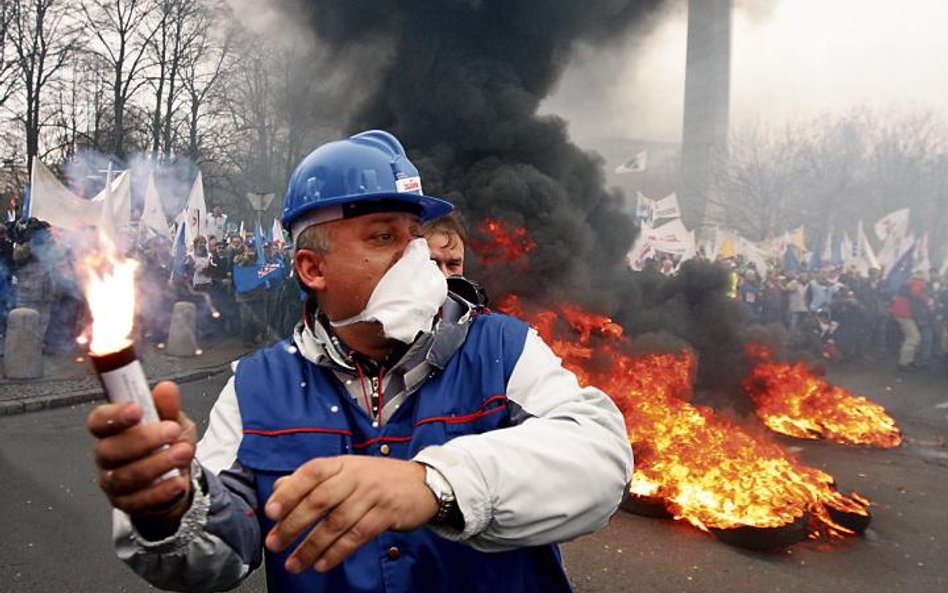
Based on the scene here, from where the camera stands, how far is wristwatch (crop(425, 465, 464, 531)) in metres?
1.13

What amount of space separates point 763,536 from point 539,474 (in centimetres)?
459

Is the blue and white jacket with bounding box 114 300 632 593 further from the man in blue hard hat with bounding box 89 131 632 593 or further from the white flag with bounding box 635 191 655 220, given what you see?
the white flag with bounding box 635 191 655 220

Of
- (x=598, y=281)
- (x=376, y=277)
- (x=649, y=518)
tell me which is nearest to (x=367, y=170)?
(x=376, y=277)

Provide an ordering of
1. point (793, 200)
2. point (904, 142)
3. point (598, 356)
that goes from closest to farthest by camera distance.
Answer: point (598, 356) → point (904, 142) → point (793, 200)

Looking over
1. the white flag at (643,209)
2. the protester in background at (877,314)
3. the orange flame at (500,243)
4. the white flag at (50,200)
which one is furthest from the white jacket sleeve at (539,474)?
the white flag at (643,209)

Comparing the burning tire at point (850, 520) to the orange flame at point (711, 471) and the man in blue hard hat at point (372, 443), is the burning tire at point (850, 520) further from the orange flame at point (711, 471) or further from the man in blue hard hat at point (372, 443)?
the man in blue hard hat at point (372, 443)

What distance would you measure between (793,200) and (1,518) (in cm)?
3990

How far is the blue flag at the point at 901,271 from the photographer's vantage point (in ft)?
53.4

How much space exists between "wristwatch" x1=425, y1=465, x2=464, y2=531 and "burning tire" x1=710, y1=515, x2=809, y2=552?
4.65m

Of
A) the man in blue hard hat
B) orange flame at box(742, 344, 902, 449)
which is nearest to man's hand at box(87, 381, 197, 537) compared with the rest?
the man in blue hard hat

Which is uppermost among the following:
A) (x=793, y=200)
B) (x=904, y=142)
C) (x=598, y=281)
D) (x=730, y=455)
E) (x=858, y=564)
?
(x=904, y=142)

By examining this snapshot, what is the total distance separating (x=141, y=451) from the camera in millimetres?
994

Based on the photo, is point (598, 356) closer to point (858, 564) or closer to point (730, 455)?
point (730, 455)

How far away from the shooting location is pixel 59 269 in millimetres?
10531
